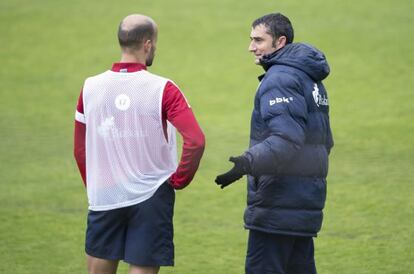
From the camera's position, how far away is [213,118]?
1320 cm

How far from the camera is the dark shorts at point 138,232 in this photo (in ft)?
16.6

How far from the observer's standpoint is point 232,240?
7.97m

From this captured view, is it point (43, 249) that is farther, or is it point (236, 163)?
point (43, 249)

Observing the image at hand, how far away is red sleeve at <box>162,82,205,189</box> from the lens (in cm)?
494

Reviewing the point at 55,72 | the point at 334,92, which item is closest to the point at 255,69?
the point at 334,92

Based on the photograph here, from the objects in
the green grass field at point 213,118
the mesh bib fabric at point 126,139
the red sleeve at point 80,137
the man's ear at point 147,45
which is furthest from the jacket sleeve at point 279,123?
the green grass field at point 213,118

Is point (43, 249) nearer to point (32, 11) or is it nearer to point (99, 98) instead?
point (99, 98)

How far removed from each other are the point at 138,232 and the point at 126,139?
50 cm

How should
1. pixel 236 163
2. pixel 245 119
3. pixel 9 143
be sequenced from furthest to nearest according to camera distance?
pixel 245 119 → pixel 9 143 → pixel 236 163

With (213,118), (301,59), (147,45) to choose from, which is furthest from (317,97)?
(213,118)

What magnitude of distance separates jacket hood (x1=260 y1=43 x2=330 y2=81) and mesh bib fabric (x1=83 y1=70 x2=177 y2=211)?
2.09 feet

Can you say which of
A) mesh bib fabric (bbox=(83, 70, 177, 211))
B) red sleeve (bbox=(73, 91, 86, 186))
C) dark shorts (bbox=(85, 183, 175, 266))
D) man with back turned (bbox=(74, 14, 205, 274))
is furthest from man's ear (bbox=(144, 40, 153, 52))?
dark shorts (bbox=(85, 183, 175, 266))

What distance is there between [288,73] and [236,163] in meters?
0.58

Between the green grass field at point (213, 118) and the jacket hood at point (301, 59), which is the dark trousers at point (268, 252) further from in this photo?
the green grass field at point (213, 118)
